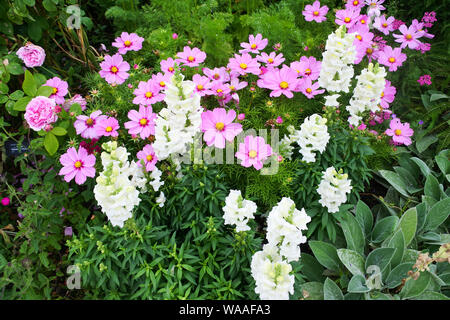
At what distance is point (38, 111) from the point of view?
6.67 ft

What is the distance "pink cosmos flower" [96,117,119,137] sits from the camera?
7.01ft

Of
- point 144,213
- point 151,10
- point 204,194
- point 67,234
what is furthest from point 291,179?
point 151,10

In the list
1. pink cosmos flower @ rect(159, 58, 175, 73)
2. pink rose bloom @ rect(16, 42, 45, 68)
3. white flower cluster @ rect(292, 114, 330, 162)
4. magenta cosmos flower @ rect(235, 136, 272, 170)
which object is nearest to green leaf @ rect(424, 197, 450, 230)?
white flower cluster @ rect(292, 114, 330, 162)

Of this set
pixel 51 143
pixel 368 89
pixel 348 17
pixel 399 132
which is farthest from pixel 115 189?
pixel 348 17

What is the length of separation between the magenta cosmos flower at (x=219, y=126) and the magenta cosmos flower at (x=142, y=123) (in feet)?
0.99

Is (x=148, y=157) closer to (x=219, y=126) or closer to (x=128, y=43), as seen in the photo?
(x=219, y=126)

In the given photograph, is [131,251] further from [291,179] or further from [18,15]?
[18,15]

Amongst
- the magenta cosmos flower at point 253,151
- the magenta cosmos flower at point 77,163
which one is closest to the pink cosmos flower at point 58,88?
the magenta cosmos flower at point 77,163

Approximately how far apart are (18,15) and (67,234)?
1.31 meters

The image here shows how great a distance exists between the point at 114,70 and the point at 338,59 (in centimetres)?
128

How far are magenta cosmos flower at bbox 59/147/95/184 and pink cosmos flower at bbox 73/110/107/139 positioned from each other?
0.11 meters

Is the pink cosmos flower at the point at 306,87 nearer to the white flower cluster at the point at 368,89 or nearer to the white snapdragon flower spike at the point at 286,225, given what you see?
the white flower cluster at the point at 368,89

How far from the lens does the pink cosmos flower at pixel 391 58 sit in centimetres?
257
